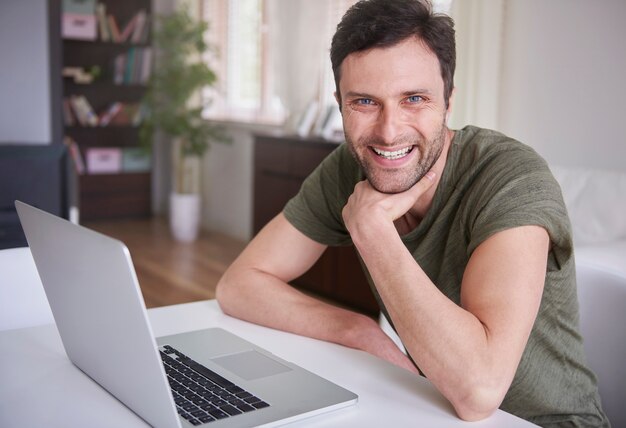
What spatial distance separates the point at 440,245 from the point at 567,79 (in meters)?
2.26

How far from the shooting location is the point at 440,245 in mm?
1422

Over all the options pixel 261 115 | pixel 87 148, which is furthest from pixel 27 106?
pixel 87 148

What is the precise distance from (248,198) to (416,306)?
15.8 ft

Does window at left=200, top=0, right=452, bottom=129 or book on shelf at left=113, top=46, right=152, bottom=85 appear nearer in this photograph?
window at left=200, top=0, right=452, bottom=129

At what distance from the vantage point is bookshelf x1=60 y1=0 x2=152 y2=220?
6316 millimetres

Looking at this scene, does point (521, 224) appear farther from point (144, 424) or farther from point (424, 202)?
point (144, 424)

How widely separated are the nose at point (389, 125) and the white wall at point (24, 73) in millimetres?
2676

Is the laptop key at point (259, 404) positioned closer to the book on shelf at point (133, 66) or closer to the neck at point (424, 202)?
the neck at point (424, 202)

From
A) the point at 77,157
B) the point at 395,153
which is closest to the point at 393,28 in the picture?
the point at 395,153

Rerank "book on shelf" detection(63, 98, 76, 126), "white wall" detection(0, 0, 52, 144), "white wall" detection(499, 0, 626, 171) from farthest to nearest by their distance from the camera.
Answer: "book on shelf" detection(63, 98, 76, 126)
"white wall" detection(0, 0, 52, 144)
"white wall" detection(499, 0, 626, 171)

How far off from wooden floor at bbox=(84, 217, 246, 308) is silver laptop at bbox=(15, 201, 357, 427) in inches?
115

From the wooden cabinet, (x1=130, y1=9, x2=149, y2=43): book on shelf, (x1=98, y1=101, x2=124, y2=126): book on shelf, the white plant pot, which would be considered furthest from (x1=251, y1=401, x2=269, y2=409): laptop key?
(x1=130, y1=9, x2=149, y2=43): book on shelf

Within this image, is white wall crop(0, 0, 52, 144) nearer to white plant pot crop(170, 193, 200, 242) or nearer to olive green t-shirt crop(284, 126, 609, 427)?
white plant pot crop(170, 193, 200, 242)

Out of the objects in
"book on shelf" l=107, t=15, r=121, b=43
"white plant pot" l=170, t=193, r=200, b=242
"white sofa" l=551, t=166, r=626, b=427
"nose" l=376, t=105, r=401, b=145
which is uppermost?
"book on shelf" l=107, t=15, r=121, b=43
